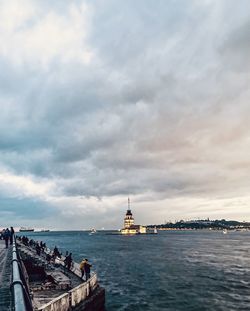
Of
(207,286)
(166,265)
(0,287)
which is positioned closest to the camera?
(0,287)

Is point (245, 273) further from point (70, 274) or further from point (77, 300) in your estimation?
point (77, 300)

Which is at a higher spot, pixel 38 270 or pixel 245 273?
pixel 38 270

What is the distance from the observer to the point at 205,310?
34.0 m

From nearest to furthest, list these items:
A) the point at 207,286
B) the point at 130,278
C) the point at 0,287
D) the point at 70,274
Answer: the point at 0,287 < the point at 70,274 < the point at 207,286 < the point at 130,278

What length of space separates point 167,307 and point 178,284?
45.5 ft

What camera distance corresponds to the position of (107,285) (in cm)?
4681

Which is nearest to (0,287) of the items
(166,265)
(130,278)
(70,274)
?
(70,274)

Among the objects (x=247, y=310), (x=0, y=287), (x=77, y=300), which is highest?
(x=0, y=287)

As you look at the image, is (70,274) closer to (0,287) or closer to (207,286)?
(0,287)

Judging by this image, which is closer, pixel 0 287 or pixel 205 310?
pixel 0 287

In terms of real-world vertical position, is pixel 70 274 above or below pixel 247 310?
above

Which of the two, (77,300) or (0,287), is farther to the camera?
(77,300)

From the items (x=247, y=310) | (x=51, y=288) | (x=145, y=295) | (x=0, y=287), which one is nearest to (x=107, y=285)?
(x=145, y=295)

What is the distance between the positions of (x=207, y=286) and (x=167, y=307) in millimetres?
13155
